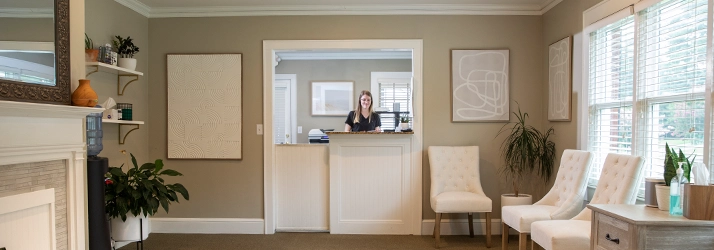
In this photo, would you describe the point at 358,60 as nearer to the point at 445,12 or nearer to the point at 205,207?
the point at 445,12

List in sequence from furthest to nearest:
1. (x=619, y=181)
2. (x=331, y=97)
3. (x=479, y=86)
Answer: (x=331, y=97) < (x=479, y=86) < (x=619, y=181)

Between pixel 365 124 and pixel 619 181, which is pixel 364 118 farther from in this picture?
pixel 619 181

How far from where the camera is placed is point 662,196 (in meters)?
2.21

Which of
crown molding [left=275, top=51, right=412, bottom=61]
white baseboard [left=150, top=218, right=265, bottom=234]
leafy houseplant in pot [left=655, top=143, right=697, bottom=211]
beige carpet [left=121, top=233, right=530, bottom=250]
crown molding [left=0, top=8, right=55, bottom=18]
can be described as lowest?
beige carpet [left=121, top=233, right=530, bottom=250]

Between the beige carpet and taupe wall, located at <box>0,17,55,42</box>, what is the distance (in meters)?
2.28

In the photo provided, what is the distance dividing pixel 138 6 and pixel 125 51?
0.62 meters

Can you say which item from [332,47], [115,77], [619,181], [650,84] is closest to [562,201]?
[619,181]

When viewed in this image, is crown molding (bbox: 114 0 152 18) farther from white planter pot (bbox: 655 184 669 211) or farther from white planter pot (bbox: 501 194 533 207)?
white planter pot (bbox: 655 184 669 211)

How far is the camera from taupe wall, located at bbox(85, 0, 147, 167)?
3559 millimetres

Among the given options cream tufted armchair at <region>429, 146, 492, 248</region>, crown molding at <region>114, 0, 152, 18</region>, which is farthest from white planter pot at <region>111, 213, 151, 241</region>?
cream tufted armchair at <region>429, 146, 492, 248</region>

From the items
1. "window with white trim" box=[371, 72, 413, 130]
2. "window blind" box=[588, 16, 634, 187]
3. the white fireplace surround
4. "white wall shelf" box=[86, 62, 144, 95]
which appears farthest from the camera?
"window with white trim" box=[371, 72, 413, 130]

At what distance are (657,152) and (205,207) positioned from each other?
12.5ft

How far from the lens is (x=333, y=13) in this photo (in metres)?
4.29

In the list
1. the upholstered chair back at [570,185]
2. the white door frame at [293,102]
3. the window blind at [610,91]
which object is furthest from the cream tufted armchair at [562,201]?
the white door frame at [293,102]
